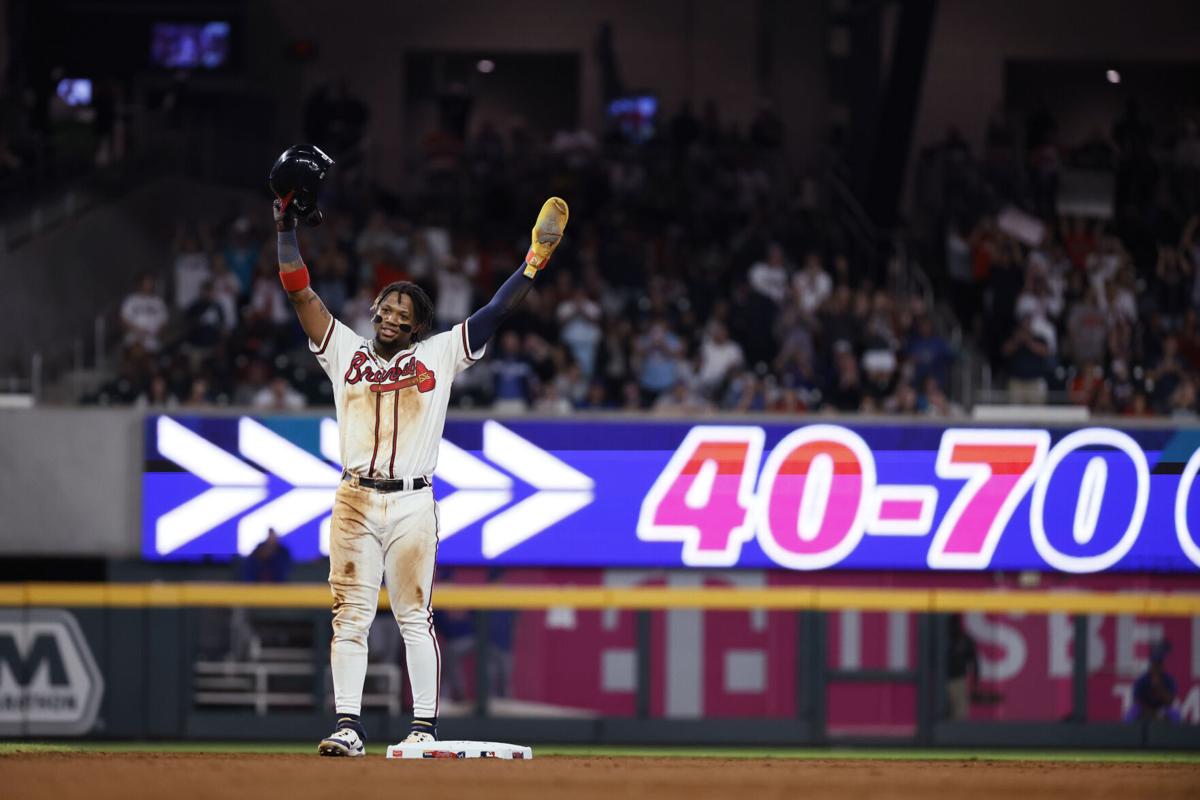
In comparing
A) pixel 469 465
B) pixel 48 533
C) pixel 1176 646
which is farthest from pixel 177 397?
pixel 1176 646

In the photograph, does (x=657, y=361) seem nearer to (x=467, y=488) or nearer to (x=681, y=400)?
(x=681, y=400)

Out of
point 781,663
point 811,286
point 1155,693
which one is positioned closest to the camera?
point 1155,693

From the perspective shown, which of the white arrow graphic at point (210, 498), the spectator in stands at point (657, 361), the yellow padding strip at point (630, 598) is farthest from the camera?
the spectator in stands at point (657, 361)

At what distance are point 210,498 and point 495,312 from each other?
607 centimetres

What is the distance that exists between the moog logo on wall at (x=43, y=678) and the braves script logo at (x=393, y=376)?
5.91 metres

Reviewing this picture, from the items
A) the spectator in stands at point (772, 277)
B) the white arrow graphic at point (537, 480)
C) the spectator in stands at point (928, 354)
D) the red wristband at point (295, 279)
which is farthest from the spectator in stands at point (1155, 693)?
the red wristband at point (295, 279)

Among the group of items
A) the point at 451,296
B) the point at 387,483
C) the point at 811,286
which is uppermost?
the point at 811,286

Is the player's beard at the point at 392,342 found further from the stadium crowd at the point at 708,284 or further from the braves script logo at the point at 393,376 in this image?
the stadium crowd at the point at 708,284

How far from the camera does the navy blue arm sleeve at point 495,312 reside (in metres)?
7.67

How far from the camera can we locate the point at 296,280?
7.59 meters

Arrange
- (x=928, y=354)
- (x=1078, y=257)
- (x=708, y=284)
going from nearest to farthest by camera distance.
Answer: (x=928, y=354)
(x=708, y=284)
(x=1078, y=257)

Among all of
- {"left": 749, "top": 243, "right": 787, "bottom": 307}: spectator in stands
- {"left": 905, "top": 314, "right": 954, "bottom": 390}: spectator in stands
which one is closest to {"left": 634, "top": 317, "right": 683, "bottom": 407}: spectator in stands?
{"left": 749, "top": 243, "right": 787, "bottom": 307}: spectator in stands

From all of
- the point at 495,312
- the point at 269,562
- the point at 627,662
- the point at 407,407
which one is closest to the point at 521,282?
the point at 495,312

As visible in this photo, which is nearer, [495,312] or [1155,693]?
[495,312]
